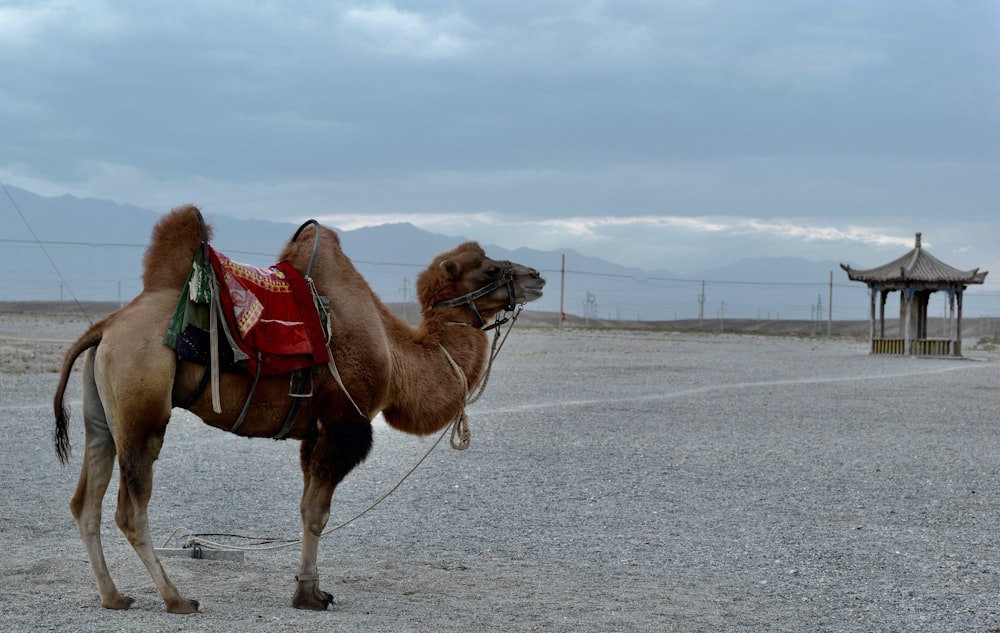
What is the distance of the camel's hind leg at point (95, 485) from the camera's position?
5.52m

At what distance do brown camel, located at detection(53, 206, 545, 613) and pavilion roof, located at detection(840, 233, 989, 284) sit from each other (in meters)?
32.2

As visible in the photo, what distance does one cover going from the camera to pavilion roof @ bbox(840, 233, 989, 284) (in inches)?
1419

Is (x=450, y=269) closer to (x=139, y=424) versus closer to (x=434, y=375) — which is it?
(x=434, y=375)

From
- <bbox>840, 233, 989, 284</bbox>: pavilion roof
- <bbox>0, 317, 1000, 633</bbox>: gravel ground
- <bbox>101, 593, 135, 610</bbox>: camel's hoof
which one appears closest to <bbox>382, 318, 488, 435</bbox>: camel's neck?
<bbox>0, 317, 1000, 633</bbox>: gravel ground

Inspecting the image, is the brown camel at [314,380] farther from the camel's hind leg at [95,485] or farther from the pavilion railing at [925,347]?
the pavilion railing at [925,347]

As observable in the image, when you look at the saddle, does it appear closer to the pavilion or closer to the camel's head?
the camel's head

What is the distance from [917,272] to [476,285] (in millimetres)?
33091

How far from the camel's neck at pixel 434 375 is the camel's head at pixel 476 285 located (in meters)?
0.15

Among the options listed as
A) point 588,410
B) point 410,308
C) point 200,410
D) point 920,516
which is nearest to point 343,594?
point 200,410

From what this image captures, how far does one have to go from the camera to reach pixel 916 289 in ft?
119

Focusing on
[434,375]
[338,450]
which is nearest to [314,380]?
[338,450]

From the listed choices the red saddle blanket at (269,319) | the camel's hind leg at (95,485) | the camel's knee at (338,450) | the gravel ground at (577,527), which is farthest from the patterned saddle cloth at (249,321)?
the gravel ground at (577,527)

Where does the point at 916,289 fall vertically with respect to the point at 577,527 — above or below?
above

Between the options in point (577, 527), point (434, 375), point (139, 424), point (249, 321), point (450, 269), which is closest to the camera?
point (139, 424)
